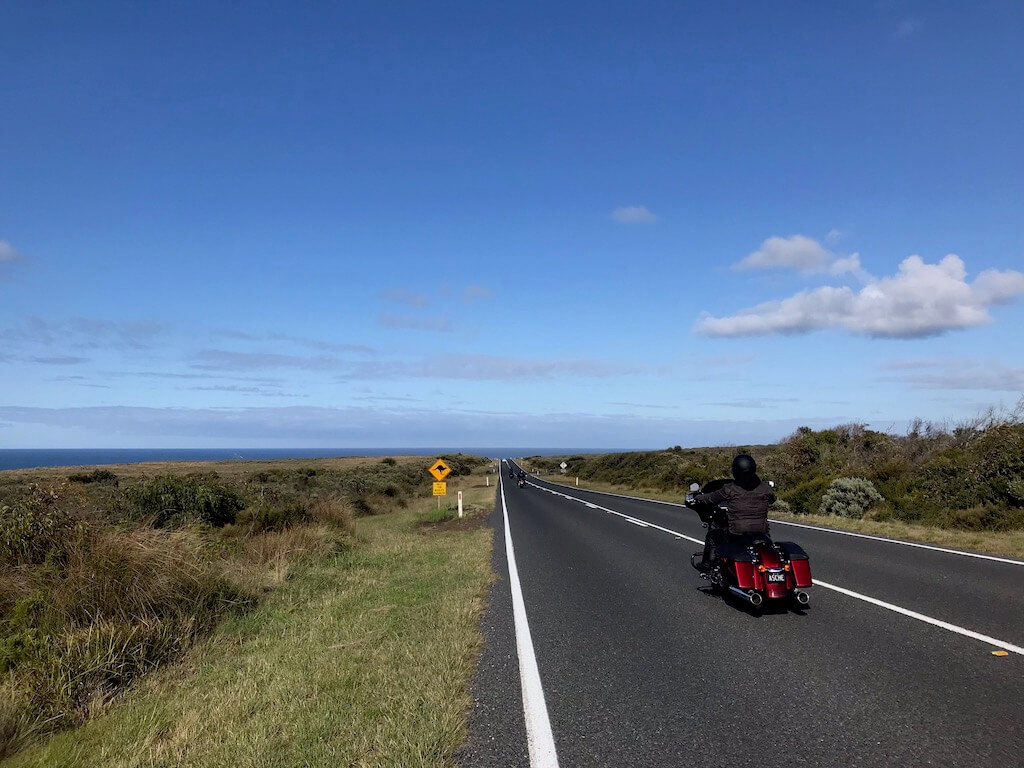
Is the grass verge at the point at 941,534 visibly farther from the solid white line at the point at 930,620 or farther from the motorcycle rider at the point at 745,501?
the motorcycle rider at the point at 745,501

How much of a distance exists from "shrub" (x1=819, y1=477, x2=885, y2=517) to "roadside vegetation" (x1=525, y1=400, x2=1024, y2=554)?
0.09 feet

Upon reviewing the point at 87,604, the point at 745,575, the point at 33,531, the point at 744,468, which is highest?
the point at 744,468

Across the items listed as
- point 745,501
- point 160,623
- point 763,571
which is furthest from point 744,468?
point 160,623

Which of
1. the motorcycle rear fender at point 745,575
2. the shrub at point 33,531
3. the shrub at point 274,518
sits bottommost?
the shrub at point 274,518

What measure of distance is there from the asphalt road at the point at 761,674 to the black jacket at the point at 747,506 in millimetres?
956

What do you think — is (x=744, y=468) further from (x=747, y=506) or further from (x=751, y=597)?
(x=751, y=597)

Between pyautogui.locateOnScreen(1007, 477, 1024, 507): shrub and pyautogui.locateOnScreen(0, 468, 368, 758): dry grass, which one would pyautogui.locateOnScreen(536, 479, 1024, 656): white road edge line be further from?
pyautogui.locateOnScreen(1007, 477, 1024, 507): shrub

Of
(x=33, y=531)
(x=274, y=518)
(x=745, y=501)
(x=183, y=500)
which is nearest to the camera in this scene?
(x=745, y=501)

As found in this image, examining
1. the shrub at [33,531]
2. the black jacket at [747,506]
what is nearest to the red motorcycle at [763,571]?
the black jacket at [747,506]

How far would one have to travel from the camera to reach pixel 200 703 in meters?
5.27

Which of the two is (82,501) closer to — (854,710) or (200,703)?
(200,703)

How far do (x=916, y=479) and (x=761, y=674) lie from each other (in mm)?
18441

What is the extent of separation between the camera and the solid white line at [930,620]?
5.93 m

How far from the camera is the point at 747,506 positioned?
7.70 meters
